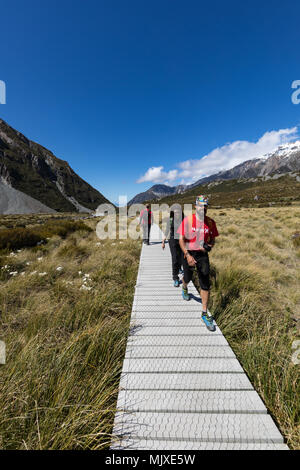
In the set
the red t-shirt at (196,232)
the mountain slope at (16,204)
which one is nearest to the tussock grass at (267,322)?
the red t-shirt at (196,232)

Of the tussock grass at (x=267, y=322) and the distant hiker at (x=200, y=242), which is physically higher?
the distant hiker at (x=200, y=242)

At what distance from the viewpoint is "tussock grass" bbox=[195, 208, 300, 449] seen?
1780 mm

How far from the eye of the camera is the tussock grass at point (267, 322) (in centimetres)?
178

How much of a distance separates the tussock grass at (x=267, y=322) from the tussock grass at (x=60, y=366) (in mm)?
1581

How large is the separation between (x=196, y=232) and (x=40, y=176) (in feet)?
561

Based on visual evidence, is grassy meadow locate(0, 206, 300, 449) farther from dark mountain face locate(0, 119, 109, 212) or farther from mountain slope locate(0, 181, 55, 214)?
dark mountain face locate(0, 119, 109, 212)

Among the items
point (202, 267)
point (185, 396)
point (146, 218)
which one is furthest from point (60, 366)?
point (146, 218)

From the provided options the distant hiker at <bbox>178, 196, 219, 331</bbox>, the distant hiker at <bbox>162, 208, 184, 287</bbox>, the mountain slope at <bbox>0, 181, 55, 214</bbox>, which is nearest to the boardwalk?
the distant hiker at <bbox>178, 196, 219, 331</bbox>

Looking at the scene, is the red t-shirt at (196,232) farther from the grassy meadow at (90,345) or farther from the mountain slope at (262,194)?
the mountain slope at (262,194)

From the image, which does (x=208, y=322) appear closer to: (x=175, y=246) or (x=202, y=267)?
(x=202, y=267)
